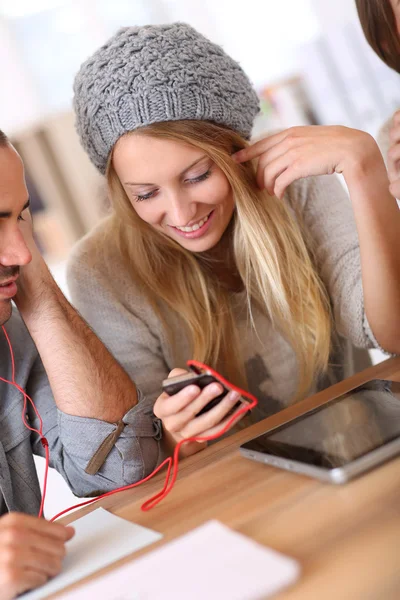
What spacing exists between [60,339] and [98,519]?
0.40 m

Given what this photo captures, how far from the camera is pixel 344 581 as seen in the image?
57 centimetres

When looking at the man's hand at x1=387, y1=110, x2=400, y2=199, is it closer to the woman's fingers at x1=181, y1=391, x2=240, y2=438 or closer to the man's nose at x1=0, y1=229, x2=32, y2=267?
the woman's fingers at x1=181, y1=391, x2=240, y2=438

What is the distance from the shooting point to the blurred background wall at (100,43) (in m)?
4.00

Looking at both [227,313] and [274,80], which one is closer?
[227,313]

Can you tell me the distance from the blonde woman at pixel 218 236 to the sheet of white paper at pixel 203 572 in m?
0.30

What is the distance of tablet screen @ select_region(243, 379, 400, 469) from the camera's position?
0.82m

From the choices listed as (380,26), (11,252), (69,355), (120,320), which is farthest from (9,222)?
(380,26)

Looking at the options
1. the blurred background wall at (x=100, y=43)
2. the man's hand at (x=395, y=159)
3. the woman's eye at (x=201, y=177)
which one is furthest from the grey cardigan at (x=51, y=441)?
the blurred background wall at (x=100, y=43)

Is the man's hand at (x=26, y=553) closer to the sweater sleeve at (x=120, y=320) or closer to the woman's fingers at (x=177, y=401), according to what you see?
the woman's fingers at (x=177, y=401)

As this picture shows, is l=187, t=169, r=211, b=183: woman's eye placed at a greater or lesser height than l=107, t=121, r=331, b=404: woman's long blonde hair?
greater

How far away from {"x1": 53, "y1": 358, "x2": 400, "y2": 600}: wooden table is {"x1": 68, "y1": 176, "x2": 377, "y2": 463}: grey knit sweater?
36 cm

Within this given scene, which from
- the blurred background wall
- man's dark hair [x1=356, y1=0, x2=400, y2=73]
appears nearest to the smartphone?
man's dark hair [x1=356, y1=0, x2=400, y2=73]

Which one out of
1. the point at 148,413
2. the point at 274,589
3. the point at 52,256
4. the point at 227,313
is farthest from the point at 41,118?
the point at 274,589

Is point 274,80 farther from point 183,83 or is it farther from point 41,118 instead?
point 183,83
